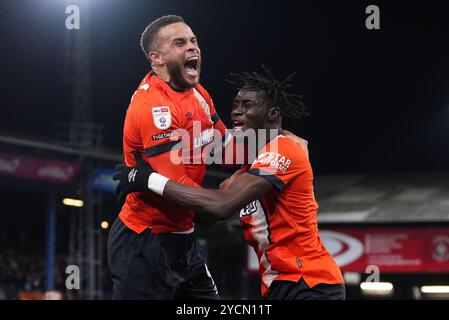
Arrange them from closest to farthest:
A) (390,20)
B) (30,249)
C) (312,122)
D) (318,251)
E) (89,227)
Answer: (318,251) → (89,227) → (390,20) → (312,122) → (30,249)

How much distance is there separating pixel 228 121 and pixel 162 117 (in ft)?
56.9

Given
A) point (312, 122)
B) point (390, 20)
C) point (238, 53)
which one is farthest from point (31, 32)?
point (390, 20)

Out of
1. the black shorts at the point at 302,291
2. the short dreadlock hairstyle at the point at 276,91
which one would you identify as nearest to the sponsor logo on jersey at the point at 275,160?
the short dreadlock hairstyle at the point at 276,91

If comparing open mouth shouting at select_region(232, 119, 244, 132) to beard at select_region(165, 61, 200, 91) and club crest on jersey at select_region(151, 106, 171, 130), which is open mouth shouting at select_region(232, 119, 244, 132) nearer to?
beard at select_region(165, 61, 200, 91)

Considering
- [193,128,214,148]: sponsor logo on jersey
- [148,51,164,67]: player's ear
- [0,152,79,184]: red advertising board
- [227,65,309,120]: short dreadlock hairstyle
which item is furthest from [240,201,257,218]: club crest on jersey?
[0,152,79,184]: red advertising board

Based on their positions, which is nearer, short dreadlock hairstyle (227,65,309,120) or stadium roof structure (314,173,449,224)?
short dreadlock hairstyle (227,65,309,120)

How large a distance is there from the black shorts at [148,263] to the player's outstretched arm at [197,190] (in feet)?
1.29

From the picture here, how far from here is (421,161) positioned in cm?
3091

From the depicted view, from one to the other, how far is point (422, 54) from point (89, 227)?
1115cm

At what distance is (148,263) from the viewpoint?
17.6 feet

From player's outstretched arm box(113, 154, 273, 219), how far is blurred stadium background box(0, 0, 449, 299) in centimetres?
1432

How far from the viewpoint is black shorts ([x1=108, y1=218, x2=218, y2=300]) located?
534 cm

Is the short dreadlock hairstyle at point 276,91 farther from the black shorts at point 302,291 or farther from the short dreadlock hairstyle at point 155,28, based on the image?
the black shorts at point 302,291

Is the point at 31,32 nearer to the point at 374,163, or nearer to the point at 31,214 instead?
the point at 31,214
